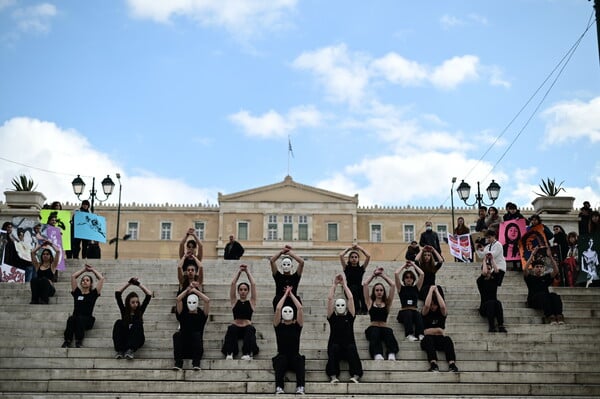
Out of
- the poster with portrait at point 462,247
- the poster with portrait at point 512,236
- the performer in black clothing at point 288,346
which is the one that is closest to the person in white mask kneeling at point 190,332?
the performer in black clothing at point 288,346

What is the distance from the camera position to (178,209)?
58.7 meters

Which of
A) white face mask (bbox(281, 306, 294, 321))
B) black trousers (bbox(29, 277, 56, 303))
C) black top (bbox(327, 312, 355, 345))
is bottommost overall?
black top (bbox(327, 312, 355, 345))

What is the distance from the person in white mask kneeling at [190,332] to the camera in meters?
10.8

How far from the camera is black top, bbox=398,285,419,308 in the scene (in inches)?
475

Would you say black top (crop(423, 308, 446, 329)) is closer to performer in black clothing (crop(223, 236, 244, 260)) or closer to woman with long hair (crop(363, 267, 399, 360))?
woman with long hair (crop(363, 267, 399, 360))

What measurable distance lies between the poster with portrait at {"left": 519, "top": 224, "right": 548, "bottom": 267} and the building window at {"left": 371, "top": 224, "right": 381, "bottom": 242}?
140 ft

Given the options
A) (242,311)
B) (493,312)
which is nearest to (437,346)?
(493,312)

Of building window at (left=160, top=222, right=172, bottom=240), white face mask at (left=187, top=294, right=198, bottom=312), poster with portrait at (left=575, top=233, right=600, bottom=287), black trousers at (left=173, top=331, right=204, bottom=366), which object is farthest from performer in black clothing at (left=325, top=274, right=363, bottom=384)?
building window at (left=160, top=222, right=172, bottom=240)

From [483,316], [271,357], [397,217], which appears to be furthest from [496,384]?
[397,217]

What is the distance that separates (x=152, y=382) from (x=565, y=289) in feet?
29.2

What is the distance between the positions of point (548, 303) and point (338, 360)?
442 centimetres

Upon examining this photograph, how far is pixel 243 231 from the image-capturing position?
59531mm

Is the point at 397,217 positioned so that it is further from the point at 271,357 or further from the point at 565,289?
the point at 271,357

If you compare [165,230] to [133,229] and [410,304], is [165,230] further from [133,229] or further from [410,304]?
[410,304]
